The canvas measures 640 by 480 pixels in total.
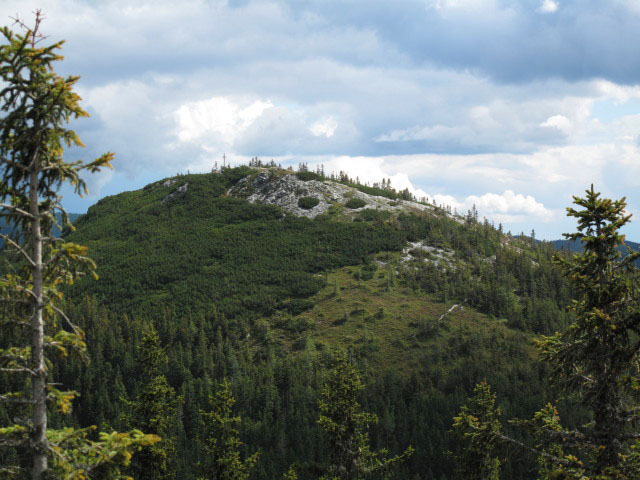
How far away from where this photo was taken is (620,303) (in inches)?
505

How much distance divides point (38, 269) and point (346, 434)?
1923cm

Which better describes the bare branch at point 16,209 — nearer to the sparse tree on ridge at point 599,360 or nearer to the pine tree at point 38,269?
the pine tree at point 38,269

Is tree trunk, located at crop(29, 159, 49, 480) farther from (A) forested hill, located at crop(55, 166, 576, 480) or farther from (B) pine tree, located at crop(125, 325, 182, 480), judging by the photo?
(A) forested hill, located at crop(55, 166, 576, 480)

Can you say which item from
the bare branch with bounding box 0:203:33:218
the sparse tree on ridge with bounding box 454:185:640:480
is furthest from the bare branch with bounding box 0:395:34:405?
the sparse tree on ridge with bounding box 454:185:640:480

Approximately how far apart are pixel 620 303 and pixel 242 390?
129429 millimetres

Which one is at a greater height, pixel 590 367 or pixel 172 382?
pixel 590 367

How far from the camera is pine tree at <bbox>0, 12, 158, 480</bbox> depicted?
10.3m

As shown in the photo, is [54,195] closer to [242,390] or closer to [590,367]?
[590,367]

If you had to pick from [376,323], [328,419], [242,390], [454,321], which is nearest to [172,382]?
[242,390]

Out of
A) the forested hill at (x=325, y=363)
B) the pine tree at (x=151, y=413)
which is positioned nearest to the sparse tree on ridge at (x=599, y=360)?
the pine tree at (x=151, y=413)

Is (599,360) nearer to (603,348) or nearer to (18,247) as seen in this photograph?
(603,348)

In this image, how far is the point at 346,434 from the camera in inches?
989

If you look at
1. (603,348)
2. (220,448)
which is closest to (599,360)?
(603,348)

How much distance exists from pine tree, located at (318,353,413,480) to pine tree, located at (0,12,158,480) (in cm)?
1569
